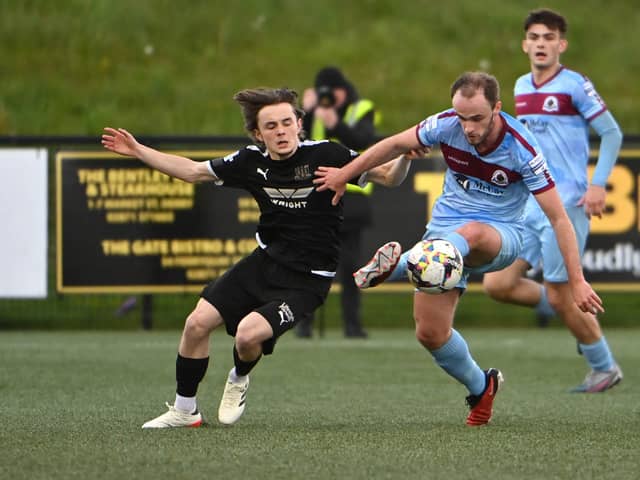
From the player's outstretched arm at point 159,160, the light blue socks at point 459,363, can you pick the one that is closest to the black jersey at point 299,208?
the player's outstretched arm at point 159,160

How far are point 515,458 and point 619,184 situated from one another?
8.02m

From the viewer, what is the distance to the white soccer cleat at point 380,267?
583 cm

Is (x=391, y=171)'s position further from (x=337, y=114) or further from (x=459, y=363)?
(x=337, y=114)

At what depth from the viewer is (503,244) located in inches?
239

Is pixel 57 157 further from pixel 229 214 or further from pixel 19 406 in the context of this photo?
pixel 19 406

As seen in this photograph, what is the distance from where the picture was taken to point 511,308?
1402cm

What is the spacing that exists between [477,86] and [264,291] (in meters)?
1.24

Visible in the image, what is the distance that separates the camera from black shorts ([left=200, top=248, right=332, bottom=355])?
5.96 metres

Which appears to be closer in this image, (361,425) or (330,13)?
(361,425)

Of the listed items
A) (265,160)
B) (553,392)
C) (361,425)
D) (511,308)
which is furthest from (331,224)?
(511,308)

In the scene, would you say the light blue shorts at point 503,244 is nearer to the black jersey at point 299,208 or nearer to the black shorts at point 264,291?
the black jersey at point 299,208

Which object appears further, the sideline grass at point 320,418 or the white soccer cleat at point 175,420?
the white soccer cleat at point 175,420

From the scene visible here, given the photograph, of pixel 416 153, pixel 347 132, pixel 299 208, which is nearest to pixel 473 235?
pixel 416 153

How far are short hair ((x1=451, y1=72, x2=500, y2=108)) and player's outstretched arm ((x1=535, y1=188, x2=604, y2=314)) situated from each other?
0.45 m
